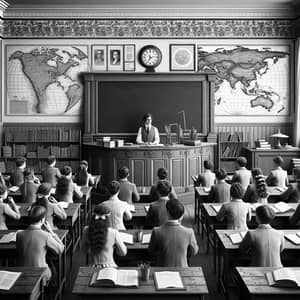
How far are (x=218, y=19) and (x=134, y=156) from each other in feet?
15.2

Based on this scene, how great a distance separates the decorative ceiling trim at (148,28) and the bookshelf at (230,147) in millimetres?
2564

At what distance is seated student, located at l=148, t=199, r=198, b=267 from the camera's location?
4.12 m

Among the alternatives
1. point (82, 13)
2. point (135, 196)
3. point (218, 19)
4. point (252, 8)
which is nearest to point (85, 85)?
point (82, 13)

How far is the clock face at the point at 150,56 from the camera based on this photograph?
1243cm

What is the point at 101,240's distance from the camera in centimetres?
401

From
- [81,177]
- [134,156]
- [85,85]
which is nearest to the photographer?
[81,177]

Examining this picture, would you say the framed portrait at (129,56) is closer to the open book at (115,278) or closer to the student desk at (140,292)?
the open book at (115,278)

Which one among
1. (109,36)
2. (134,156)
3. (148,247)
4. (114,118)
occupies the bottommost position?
(148,247)

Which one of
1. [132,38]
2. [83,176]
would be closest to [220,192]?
[83,176]

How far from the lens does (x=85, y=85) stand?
12.2 metres

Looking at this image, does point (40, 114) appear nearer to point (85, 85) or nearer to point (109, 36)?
point (85, 85)

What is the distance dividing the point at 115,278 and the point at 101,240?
0.64 m

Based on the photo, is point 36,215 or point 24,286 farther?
point 36,215

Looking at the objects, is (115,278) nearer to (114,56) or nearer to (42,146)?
(42,146)
